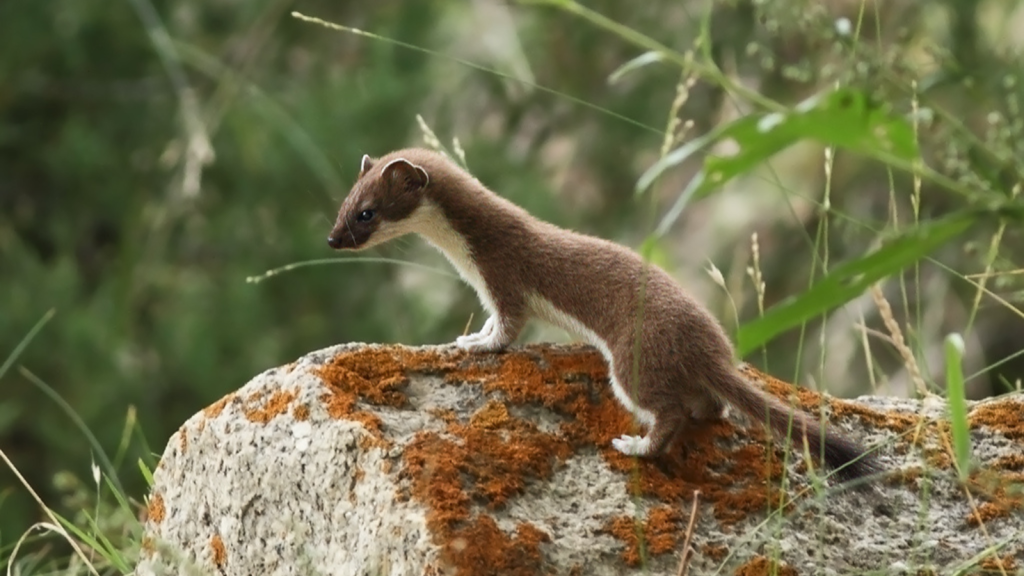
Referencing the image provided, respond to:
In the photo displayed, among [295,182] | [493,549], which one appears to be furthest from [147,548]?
[295,182]

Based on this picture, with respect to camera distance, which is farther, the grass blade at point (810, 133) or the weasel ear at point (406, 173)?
the weasel ear at point (406, 173)

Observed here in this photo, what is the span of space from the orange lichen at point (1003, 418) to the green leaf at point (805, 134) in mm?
1499

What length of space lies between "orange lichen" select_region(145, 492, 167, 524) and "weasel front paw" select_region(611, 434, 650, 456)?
3.35ft

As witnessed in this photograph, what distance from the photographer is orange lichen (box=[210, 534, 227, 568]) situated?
2.80 meters

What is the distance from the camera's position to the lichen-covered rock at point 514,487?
2.51m

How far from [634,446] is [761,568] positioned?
0.36m

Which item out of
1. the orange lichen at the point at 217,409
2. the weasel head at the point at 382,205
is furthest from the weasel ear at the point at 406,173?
the orange lichen at the point at 217,409

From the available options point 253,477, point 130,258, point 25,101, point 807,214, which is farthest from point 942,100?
point 253,477

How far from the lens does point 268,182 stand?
7996mm

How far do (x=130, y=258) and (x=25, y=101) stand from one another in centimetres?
158

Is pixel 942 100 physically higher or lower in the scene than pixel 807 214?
higher

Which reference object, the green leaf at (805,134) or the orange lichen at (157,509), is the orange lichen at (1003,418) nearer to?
the green leaf at (805,134)

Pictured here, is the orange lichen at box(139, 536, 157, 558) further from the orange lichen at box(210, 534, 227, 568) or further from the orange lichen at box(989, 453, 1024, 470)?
the orange lichen at box(989, 453, 1024, 470)

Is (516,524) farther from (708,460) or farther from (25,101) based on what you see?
(25,101)
